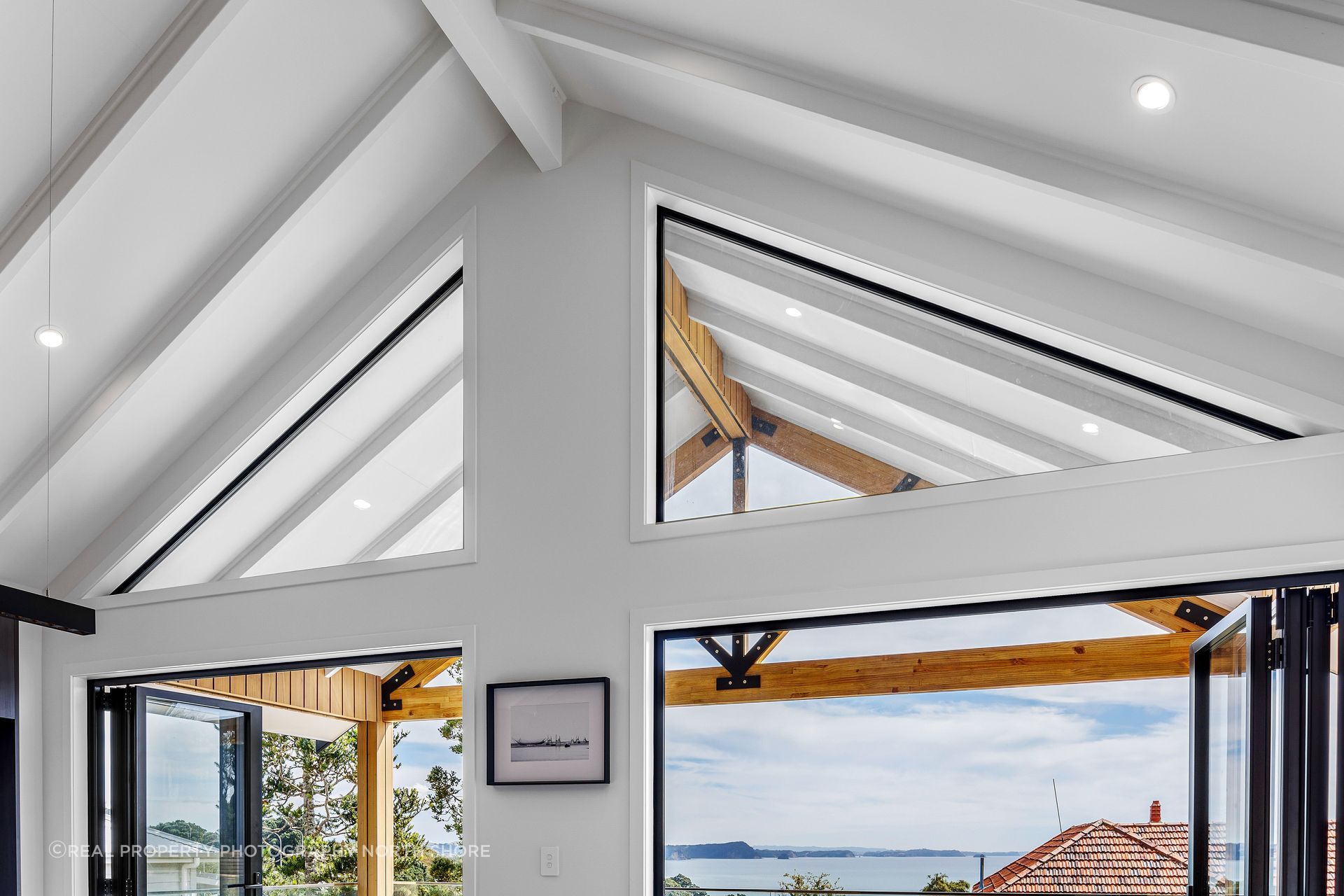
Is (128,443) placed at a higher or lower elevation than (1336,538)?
higher

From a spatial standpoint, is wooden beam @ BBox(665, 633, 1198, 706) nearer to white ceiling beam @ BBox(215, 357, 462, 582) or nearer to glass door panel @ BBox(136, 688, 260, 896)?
white ceiling beam @ BBox(215, 357, 462, 582)

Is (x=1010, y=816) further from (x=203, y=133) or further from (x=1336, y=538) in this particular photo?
(x=203, y=133)

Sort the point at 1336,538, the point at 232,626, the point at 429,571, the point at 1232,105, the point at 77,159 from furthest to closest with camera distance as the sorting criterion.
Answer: the point at 232,626, the point at 429,571, the point at 77,159, the point at 1336,538, the point at 1232,105

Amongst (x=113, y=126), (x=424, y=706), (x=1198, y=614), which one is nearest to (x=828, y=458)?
(x=1198, y=614)

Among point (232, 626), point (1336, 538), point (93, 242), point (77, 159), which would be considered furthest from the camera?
point (232, 626)

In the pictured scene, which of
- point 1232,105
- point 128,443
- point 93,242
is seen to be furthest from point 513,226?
point 1232,105

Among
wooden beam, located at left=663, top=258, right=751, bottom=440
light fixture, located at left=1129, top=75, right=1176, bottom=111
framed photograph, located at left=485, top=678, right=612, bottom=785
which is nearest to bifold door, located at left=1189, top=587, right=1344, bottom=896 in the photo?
light fixture, located at left=1129, top=75, right=1176, bottom=111

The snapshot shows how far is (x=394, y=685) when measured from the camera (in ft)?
24.2

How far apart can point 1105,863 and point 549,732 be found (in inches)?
97.3

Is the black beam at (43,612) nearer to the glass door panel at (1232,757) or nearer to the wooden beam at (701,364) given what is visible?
the wooden beam at (701,364)

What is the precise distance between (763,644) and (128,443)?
2.73m

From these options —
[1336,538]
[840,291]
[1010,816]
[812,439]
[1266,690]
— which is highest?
[840,291]

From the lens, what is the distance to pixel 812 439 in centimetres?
389

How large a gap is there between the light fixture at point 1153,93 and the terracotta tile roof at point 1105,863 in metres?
2.97
